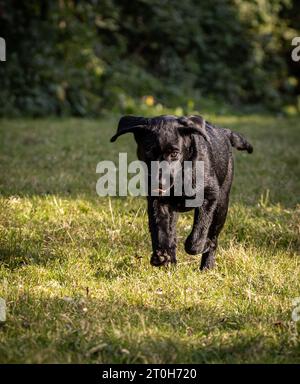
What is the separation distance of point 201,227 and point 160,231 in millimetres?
284

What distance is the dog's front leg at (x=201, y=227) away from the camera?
437 cm

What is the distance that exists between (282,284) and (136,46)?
12575mm

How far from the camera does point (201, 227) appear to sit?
4.43 m

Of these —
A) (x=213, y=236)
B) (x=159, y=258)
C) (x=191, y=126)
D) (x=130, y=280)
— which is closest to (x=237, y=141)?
(x=213, y=236)

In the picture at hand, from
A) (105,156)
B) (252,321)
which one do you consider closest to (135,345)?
(252,321)

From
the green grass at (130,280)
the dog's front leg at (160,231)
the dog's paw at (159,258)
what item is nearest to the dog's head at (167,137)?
the dog's front leg at (160,231)

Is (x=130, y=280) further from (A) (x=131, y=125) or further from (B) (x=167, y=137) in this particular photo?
(A) (x=131, y=125)

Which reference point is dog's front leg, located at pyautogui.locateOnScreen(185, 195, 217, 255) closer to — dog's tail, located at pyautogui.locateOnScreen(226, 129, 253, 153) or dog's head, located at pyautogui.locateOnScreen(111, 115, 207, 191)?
dog's head, located at pyautogui.locateOnScreen(111, 115, 207, 191)

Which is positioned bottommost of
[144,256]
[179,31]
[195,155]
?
[144,256]

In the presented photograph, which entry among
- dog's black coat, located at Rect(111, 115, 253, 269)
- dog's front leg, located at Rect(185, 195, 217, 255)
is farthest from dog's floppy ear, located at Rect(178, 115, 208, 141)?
dog's front leg, located at Rect(185, 195, 217, 255)

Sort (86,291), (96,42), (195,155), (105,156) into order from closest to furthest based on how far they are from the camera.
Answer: (86,291) → (195,155) → (105,156) → (96,42)

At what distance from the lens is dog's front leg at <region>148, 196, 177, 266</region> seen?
429cm

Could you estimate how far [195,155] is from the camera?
4402mm
